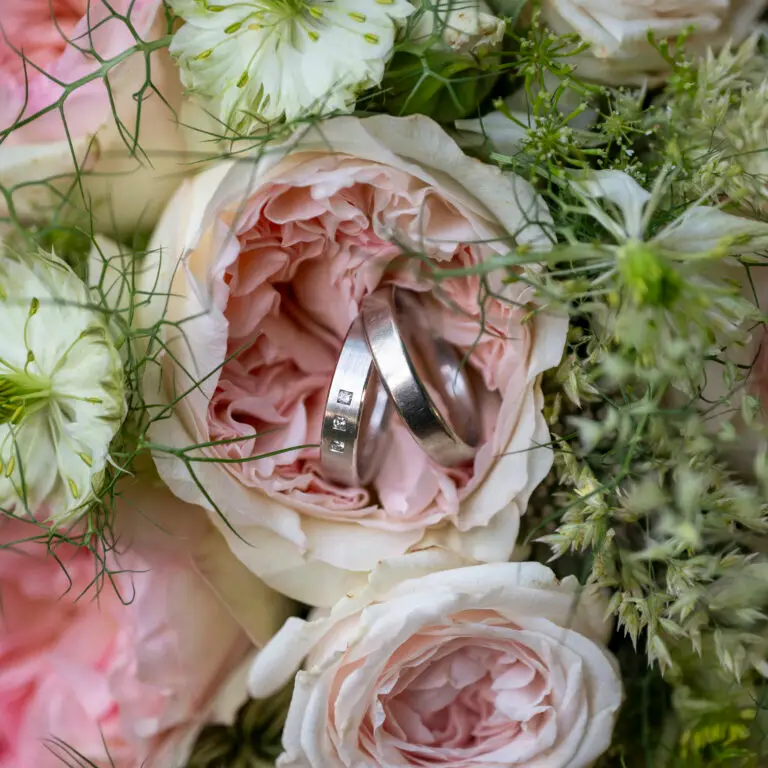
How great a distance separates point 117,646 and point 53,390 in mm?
151

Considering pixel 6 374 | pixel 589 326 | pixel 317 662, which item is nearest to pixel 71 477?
pixel 6 374

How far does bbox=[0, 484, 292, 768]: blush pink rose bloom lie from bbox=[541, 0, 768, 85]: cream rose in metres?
0.33

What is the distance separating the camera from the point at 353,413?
16.5 inches

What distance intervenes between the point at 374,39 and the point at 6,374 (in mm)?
230

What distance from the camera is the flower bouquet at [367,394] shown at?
1.19 ft

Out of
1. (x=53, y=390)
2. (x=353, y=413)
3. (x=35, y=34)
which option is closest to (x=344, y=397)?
(x=353, y=413)

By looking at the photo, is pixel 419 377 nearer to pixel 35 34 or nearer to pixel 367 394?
pixel 367 394

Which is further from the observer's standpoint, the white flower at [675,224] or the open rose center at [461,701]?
the open rose center at [461,701]

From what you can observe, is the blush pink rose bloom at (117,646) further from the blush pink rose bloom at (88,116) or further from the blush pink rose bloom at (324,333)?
the blush pink rose bloom at (88,116)

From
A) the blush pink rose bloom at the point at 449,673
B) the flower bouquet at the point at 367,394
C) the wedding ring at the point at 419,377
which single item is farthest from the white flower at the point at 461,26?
the blush pink rose bloom at the point at 449,673

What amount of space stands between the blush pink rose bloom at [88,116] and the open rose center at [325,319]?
71 millimetres

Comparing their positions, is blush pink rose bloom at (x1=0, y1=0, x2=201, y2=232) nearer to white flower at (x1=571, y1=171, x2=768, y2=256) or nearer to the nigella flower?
the nigella flower

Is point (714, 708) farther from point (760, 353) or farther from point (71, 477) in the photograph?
point (71, 477)

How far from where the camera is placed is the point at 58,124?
0.41 meters
